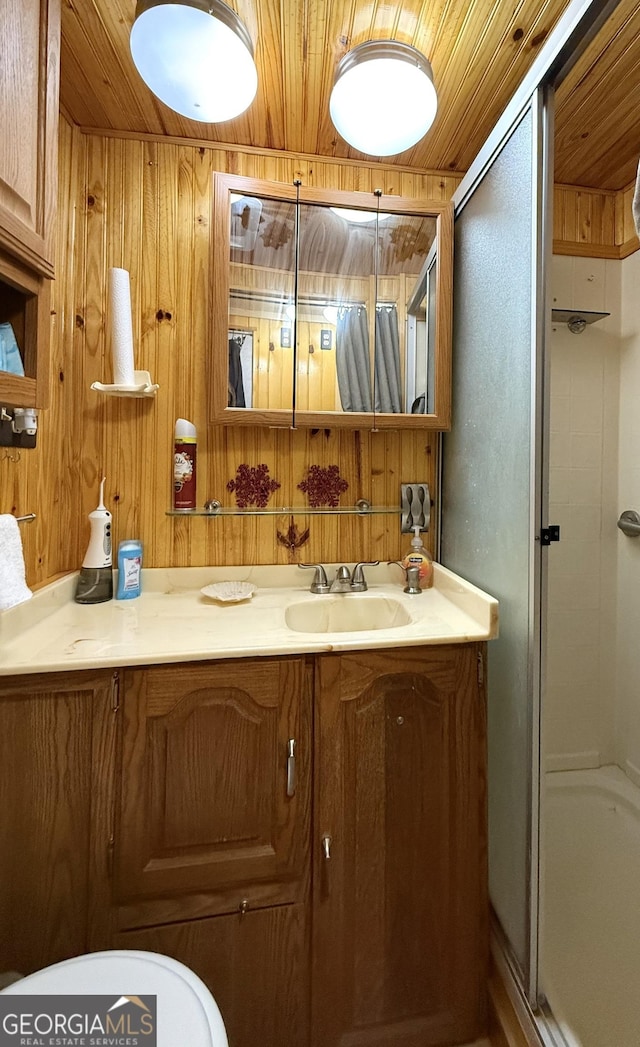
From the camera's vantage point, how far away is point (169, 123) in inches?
52.0

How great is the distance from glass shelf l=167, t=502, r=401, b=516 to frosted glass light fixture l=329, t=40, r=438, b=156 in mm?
1015

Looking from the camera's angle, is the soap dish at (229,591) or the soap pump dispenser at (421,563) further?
the soap pump dispenser at (421,563)

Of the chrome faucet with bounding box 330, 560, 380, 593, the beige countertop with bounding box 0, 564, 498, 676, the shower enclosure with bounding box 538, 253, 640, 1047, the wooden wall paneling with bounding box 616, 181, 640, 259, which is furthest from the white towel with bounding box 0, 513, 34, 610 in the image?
the wooden wall paneling with bounding box 616, 181, 640, 259

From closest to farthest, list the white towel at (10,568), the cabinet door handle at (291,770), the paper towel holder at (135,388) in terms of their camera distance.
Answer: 1. the white towel at (10,568)
2. the cabinet door handle at (291,770)
3. the paper towel holder at (135,388)

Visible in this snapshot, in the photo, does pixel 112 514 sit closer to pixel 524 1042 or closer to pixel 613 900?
pixel 524 1042

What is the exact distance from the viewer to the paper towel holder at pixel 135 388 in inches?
49.3

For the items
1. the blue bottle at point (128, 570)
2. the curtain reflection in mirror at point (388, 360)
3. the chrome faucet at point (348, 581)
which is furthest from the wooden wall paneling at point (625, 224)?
the blue bottle at point (128, 570)

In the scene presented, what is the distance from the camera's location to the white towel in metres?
0.82

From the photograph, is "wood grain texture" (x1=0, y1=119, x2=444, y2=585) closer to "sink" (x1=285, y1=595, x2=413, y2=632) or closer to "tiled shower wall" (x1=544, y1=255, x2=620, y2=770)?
"sink" (x1=285, y1=595, x2=413, y2=632)

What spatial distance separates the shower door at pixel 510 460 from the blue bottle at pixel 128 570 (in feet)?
3.15

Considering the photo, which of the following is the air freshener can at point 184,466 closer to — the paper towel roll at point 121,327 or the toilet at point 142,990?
the paper towel roll at point 121,327

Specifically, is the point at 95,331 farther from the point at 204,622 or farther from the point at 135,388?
the point at 204,622

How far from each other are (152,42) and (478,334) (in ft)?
3.24

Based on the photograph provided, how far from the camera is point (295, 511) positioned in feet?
4.78
